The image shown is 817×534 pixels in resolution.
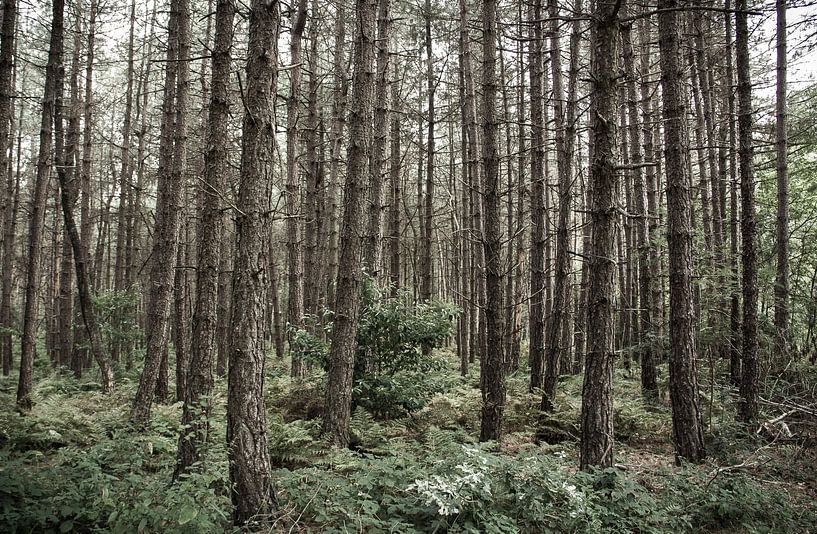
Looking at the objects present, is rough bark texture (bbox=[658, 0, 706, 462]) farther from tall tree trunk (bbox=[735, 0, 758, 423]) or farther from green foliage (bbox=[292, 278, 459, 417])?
green foliage (bbox=[292, 278, 459, 417])

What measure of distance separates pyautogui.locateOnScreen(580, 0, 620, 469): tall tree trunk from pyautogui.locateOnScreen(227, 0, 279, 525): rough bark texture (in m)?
3.37

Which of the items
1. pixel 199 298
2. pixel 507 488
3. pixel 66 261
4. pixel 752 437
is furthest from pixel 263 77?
pixel 66 261

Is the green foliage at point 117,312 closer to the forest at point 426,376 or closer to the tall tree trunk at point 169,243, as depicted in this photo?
the forest at point 426,376

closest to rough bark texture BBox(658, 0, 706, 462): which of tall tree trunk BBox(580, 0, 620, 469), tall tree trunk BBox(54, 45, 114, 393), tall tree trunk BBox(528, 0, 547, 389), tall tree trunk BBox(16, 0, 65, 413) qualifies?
tall tree trunk BBox(580, 0, 620, 469)

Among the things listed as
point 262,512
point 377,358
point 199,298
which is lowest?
point 262,512

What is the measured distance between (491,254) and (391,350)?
7.91 feet

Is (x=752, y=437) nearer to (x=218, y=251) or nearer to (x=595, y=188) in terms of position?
(x=595, y=188)

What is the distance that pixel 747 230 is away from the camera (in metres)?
8.02

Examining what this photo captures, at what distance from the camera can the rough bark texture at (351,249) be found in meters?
6.77

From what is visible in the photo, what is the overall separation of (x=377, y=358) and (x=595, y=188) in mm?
4348

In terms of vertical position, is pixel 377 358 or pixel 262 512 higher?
pixel 377 358

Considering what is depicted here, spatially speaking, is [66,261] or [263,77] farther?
[66,261]

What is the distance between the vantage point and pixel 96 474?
4.44m

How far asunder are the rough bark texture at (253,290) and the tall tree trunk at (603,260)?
3366 millimetres
